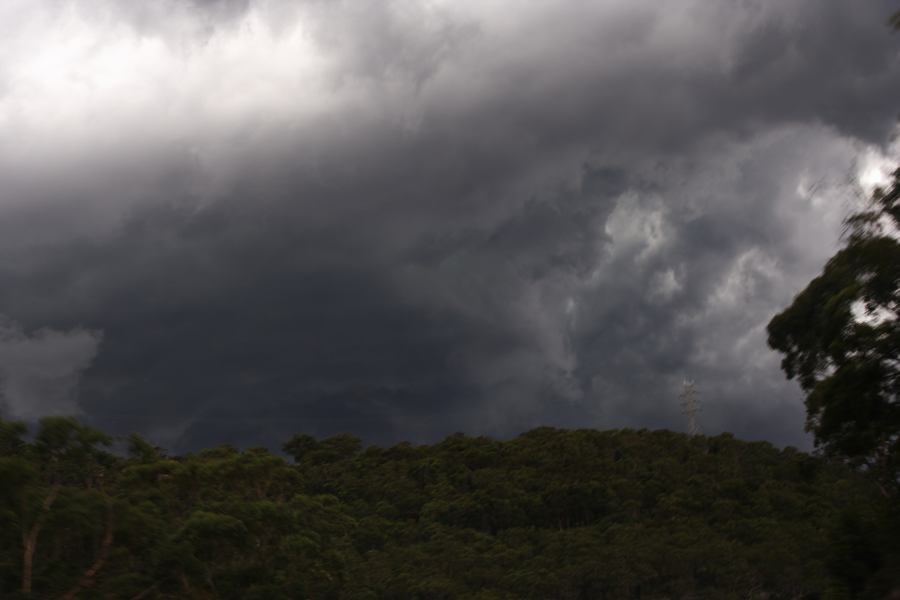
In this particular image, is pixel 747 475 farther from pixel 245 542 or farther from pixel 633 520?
pixel 245 542

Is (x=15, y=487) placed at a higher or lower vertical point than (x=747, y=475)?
lower

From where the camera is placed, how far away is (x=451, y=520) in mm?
77750

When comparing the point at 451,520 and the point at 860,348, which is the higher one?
the point at 451,520

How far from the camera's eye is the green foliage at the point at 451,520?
2642 centimetres

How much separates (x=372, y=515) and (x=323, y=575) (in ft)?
129

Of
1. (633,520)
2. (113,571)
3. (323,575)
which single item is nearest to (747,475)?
(633,520)

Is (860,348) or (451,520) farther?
(451,520)

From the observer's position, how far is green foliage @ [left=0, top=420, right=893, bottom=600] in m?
26.4

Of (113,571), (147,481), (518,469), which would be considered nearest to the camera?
(113,571)

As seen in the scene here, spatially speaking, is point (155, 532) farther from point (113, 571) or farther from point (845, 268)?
point (845, 268)

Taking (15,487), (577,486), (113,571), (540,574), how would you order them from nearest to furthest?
(15,487)
(113,571)
(540,574)
(577,486)

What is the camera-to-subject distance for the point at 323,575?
3738cm

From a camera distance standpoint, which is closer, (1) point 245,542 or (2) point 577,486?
(1) point 245,542

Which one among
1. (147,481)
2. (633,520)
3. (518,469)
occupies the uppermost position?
(518,469)
